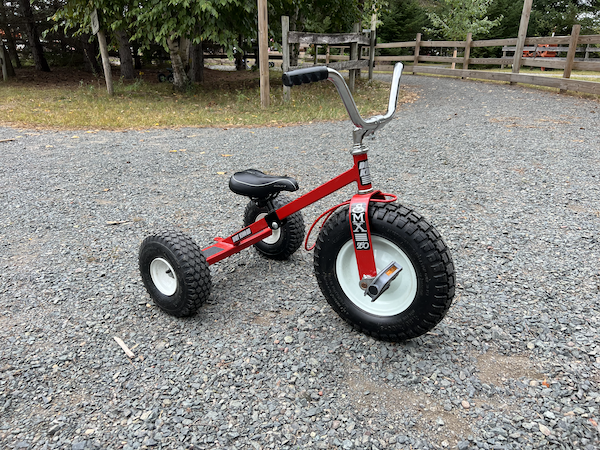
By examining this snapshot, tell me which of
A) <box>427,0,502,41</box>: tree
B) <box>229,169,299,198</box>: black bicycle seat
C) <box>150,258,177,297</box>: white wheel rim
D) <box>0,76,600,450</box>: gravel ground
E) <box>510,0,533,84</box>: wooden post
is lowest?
<box>0,76,600,450</box>: gravel ground

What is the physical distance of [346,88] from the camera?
5.84 ft

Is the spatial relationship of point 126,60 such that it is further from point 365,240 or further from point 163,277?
point 365,240

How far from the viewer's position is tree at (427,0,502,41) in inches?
Answer: 904

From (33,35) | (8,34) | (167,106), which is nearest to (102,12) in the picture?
(167,106)

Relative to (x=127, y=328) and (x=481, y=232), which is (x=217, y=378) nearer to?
(x=127, y=328)

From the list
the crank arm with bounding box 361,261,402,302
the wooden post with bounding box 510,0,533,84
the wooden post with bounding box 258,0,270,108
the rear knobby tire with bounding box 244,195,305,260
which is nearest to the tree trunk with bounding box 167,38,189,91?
the wooden post with bounding box 258,0,270,108

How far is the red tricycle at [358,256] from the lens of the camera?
194cm

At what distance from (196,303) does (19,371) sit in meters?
0.90

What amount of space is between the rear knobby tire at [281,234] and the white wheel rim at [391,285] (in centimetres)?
80

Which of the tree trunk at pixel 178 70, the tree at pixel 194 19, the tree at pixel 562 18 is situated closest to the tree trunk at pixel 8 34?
the tree trunk at pixel 178 70

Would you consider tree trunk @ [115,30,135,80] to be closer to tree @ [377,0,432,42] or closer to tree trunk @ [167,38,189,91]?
tree trunk @ [167,38,189,91]

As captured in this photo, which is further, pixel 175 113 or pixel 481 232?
pixel 175 113

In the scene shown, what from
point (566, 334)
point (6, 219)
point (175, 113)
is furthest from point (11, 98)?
point (566, 334)

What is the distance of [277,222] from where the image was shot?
2.57 metres
